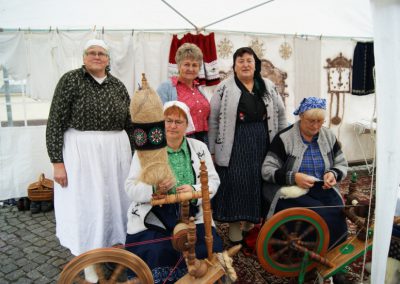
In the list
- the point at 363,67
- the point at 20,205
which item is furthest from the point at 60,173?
the point at 363,67

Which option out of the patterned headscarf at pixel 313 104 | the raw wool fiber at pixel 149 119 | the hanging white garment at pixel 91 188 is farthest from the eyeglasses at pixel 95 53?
the patterned headscarf at pixel 313 104

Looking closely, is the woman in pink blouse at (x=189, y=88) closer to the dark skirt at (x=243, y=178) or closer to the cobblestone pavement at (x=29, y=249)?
the dark skirt at (x=243, y=178)

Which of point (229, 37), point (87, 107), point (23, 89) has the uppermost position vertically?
point (229, 37)

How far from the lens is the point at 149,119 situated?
1.42 meters

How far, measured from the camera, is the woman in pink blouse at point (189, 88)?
2.33 m

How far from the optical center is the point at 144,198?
71.7 inches

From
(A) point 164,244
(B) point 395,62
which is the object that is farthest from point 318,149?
(A) point 164,244

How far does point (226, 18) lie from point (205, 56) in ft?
1.92

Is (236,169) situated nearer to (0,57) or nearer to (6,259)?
(6,259)

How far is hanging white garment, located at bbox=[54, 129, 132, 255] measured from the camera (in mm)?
2119

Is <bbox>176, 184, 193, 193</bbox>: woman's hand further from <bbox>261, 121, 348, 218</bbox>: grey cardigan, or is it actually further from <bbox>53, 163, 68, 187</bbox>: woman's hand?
<bbox>53, 163, 68, 187</bbox>: woman's hand

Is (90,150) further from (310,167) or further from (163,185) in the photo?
(310,167)

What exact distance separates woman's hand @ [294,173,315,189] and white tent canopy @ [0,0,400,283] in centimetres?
77

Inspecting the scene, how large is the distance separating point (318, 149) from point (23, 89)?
11.9 ft
